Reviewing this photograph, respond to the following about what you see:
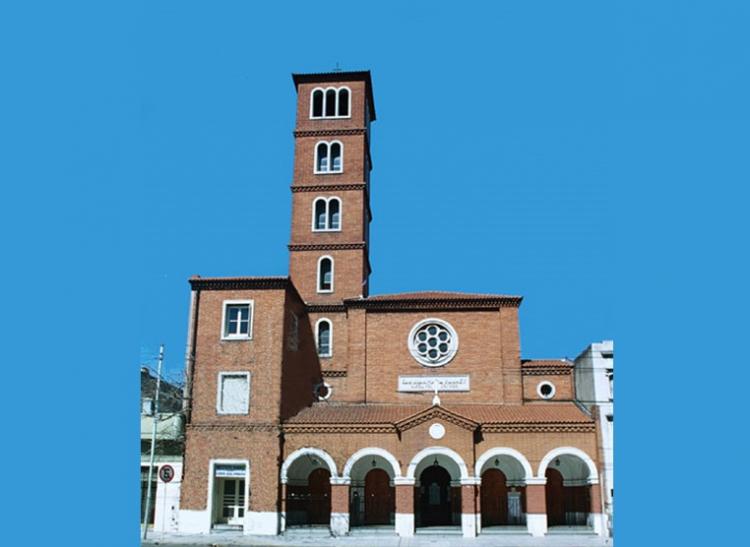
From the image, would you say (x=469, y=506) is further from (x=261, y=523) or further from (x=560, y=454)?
(x=261, y=523)

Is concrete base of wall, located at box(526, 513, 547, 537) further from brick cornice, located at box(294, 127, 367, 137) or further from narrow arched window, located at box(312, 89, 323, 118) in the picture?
narrow arched window, located at box(312, 89, 323, 118)

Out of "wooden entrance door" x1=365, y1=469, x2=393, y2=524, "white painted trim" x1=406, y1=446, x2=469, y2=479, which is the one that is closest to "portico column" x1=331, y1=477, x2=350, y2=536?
"white painted trim" x1=406, y1=446, x2=469, y2=479

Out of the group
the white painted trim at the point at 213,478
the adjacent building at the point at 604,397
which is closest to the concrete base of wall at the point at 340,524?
the white painted trim at the point at 213,478

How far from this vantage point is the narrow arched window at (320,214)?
33.8 meters

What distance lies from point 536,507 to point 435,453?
3890 millimetres

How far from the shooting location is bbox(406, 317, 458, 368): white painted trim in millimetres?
29328

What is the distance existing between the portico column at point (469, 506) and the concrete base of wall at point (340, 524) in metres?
3.96

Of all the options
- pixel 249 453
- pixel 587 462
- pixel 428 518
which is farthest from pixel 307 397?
pixel 587 462

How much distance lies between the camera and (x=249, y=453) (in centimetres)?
2447

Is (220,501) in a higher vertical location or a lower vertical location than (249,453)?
lower

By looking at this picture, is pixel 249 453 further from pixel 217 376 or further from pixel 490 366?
pixel 490 366

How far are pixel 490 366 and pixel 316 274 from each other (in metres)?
9.19

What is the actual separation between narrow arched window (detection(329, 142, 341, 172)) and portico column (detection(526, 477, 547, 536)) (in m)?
17.5

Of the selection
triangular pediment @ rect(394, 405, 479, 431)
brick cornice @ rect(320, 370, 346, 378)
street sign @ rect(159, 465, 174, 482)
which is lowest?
street sign @ rect(159, 465, 174, 482)
